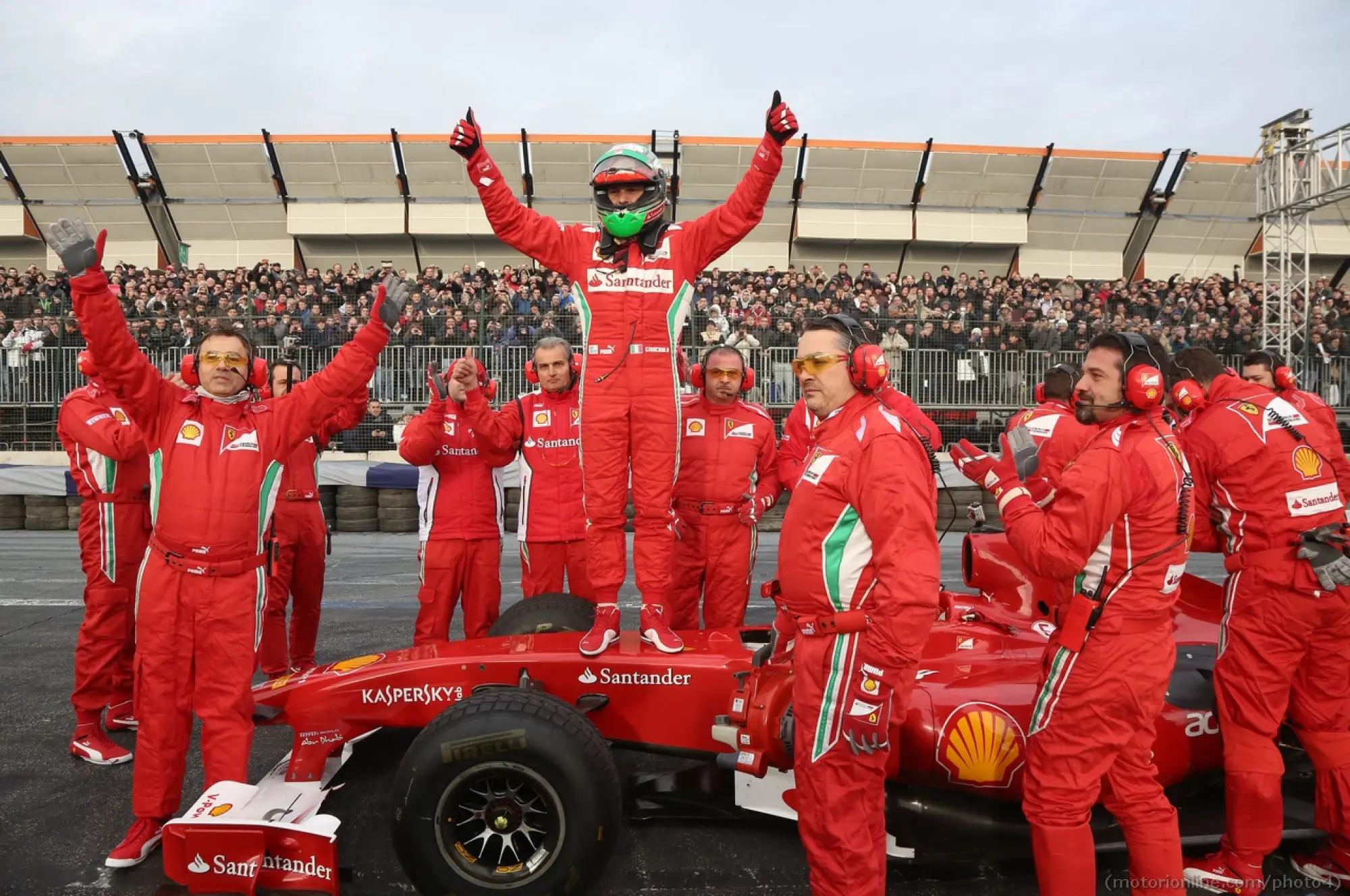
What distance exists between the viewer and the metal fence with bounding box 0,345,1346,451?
1495 centimetres

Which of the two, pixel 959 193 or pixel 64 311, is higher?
pixel 959 193

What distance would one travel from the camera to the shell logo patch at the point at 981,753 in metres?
3.40

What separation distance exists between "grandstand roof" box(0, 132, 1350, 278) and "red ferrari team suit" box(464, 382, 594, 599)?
16701mm

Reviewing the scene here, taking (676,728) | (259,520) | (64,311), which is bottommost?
(676,728)

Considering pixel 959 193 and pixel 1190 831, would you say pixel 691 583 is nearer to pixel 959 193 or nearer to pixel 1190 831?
pixel 1190 831

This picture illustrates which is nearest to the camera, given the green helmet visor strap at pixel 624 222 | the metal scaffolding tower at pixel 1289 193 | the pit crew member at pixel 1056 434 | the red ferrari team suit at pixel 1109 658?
the red ferrari team suit at pixel 1109 658

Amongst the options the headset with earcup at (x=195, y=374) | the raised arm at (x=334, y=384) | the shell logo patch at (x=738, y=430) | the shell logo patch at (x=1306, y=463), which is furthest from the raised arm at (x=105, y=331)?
the shell logo patch at (x=1306, y=463)

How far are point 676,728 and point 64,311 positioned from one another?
16.5 m

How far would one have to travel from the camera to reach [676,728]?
12.4 feet

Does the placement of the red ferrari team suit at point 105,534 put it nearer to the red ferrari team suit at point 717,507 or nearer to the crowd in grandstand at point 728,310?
the red ferrari team suit at point 717,507

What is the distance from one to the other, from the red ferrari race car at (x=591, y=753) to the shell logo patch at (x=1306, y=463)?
3.04 feet

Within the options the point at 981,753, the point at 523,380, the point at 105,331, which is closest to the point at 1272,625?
the point at 981,753

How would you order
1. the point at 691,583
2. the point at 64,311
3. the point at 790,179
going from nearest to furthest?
the point at 691,583 < the point at 64,311 < the point at 790,179

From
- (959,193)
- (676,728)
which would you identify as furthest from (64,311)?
(959,193)
